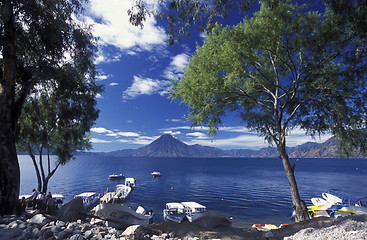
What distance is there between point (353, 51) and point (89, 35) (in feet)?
45.3

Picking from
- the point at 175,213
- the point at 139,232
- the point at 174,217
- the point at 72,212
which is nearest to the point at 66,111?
the point at 72,212

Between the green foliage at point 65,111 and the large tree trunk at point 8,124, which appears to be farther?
the green foliage at point 65,111

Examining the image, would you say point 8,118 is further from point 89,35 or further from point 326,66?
point 326,66

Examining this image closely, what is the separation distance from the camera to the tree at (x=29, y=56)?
7.63 metres

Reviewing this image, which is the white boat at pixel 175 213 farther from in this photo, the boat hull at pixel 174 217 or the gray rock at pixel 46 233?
the gray rock at pixel 46 233

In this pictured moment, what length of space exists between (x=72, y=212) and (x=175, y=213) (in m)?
24.9

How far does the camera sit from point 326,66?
1029 centimetres

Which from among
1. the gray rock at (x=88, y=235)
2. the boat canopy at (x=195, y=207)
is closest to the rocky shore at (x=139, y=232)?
the gray rock at (x=88, y=235)

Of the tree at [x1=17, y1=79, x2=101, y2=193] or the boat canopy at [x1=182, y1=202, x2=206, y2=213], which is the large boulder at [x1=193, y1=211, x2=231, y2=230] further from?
the boat canopy at [x1=182, y1=202, x2=206, y2=213]

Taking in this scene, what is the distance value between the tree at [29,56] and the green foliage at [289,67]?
6.23 meters

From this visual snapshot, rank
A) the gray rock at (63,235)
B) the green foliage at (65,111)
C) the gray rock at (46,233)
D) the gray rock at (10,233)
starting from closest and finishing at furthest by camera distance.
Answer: the gray rock at (10,233)
the gray rock at (46,233)
the gray rock at (63,235)
the green foliage at (65,111)

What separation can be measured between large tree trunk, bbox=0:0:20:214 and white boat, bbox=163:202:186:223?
2442 cm

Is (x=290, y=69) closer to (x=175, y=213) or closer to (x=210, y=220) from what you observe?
(x=210, y=220)

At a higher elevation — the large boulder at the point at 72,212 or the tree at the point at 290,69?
the tree at the point at 290,69
